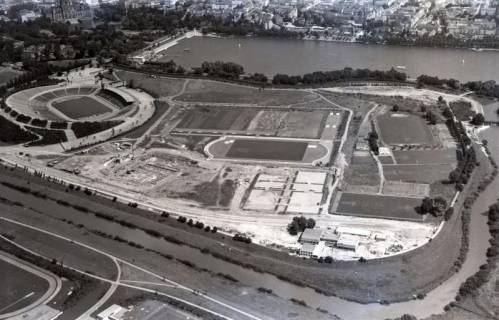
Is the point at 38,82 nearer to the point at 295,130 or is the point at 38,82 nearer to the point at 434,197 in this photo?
the point at 295,130

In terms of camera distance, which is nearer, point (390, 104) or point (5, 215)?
point (5, 215)

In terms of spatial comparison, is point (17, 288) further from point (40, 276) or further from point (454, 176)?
point (454, 176)

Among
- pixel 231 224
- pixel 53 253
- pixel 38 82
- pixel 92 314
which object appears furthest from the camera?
pixel 38 82

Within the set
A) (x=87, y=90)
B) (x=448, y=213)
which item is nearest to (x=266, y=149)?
(x=448, y=213)

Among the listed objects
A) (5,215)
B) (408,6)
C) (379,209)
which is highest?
(408,6)

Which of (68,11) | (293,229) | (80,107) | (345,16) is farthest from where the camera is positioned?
(68,11)

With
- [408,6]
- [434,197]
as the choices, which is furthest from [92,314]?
[408,6]

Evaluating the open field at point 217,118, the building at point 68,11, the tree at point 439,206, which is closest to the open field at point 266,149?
the open field at point 217,118
